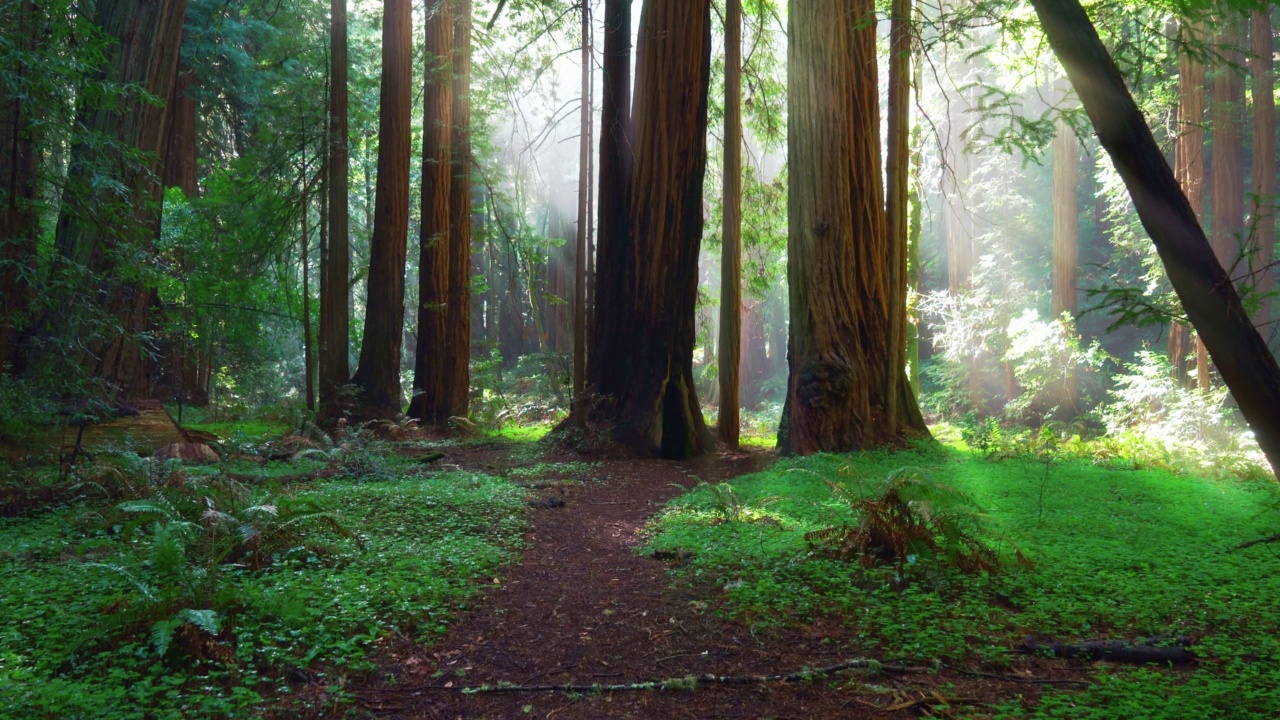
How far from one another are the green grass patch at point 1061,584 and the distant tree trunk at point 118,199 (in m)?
5.17

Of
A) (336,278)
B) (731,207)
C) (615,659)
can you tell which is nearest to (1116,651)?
(615,659)

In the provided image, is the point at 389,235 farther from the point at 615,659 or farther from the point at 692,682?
the point at 692,682

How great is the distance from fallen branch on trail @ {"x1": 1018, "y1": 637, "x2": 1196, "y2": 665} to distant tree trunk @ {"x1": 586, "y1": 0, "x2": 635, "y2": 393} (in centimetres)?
738

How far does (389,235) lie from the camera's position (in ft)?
44.1

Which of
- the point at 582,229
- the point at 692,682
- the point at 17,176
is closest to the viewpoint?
the point at 692,682

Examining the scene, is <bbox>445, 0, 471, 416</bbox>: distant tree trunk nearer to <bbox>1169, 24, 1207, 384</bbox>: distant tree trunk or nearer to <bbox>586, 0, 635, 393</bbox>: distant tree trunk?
<bbox>586, 0, 635, 393</bbox>: distant tree trunk

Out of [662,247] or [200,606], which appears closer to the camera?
[200,606]

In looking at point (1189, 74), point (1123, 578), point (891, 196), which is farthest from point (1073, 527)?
point (1189, 74)

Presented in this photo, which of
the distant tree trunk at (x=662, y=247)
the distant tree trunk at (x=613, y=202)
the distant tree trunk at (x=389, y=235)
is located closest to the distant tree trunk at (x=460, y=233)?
the distant tree trunk at (x=389, y=235)

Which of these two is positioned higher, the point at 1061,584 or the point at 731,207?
the point at 731,207

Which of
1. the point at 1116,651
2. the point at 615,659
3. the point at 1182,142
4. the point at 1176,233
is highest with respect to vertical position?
the point at 1182,142

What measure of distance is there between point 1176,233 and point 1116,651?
1.69 metres

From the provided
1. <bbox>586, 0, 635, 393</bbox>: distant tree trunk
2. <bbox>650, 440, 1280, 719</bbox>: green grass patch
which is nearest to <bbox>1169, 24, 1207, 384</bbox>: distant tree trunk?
<bbox>650, 440, 1280, 719</bbox>: green grass patch

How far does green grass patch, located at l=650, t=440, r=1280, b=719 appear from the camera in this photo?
2.92 m
